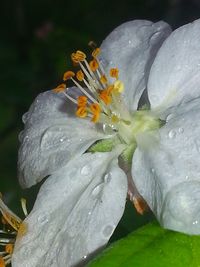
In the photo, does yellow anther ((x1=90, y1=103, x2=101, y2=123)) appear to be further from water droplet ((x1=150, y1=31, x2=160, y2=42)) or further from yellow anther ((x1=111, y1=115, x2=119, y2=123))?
water droplet ((x1=150, y1=31, x2=160, y2=42))

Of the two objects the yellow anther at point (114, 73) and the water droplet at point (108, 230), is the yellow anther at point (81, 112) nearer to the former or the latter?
the yellow anther at point (114, 73)

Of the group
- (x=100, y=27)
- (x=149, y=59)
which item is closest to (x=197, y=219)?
(x=149, y=59)

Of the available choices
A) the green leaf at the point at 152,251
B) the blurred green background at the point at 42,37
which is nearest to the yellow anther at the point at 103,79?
the green leaf at the point at 152,251

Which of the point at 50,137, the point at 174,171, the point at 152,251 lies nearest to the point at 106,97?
the point at 50,137

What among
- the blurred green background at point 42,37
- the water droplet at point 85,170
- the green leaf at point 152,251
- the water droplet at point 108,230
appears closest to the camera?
the green leaf at point 152,251

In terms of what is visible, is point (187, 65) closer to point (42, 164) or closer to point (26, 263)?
point (42, 164)

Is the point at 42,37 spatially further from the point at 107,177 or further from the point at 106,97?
the point at 107,177
